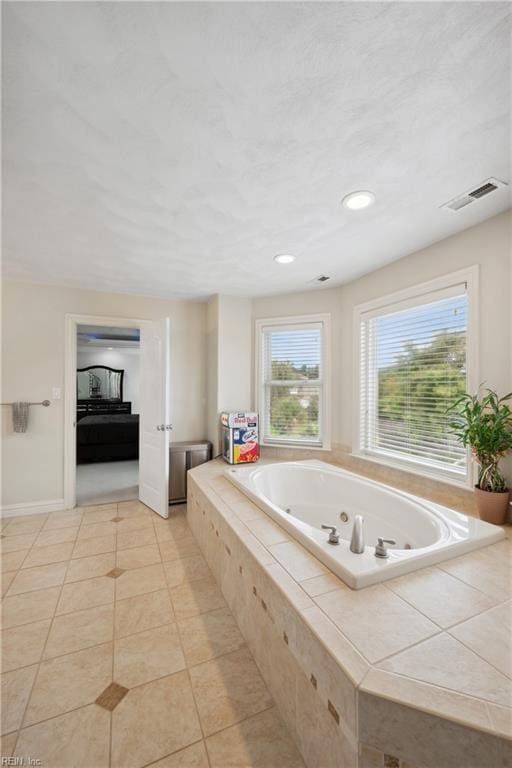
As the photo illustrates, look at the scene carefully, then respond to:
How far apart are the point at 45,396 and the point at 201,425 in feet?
5.67

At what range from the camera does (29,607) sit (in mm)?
1926

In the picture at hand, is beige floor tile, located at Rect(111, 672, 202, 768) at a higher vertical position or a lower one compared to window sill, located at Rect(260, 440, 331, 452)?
lower

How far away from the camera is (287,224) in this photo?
2076 mm

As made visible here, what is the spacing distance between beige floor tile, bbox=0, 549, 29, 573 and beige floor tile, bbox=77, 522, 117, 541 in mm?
402

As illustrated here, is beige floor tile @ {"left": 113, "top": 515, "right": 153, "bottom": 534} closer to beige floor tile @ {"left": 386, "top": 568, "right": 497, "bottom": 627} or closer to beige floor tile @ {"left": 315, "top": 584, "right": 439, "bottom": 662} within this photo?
beige floor tile @ {"left": 315, "top": 584, "right": 439, "bottom": 662}

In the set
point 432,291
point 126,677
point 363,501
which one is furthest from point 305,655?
point 432,291

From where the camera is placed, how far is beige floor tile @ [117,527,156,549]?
2687 millimetres

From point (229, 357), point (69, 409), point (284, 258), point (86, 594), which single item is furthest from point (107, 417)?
point (284, 258)

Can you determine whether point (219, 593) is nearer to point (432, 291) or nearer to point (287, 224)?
point (287, 224)

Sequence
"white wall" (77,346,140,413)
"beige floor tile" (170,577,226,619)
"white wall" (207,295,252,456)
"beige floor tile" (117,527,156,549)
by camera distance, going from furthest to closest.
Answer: "white wall" (77,346,140,413) → "white wall" (207,295,252,456) → "beige floor tile" (117,527,156,549) → "beige floor tile" (170,577,226,619)

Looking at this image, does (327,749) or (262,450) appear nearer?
(327,749)

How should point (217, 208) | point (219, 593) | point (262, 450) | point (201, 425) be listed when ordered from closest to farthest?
1. point (217, 208)
2. point (219, 593)
3. point (262, 450)
4. point (201, 425)

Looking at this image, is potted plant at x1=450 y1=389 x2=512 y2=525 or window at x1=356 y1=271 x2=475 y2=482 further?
window at x1=356 y1=271 x2=475 y2=482

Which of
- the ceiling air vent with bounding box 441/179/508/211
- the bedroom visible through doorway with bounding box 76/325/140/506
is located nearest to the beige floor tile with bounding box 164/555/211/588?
the bedroom visible through doorway with bounding box 76/325/140/506
